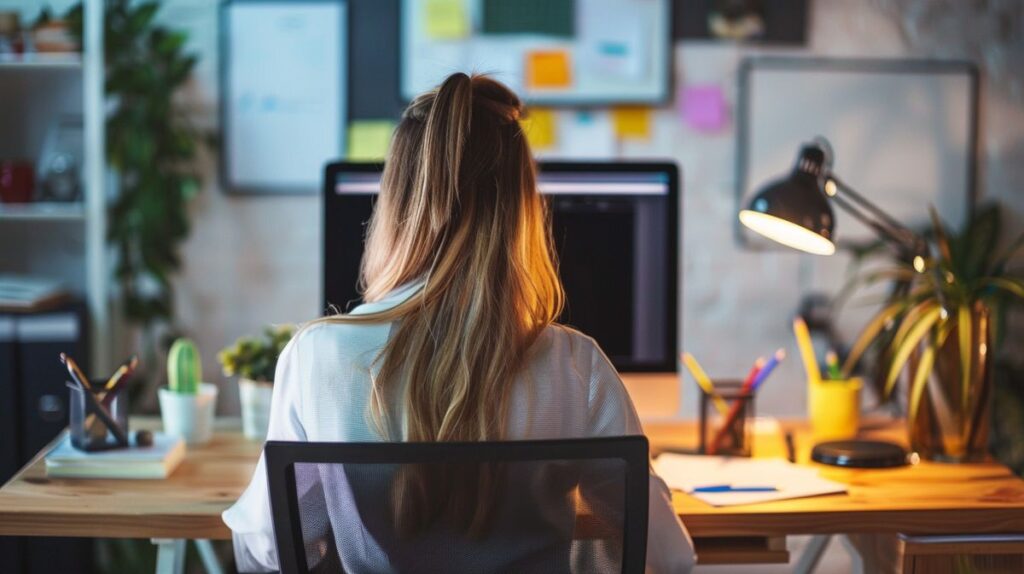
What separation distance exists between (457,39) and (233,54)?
634mm

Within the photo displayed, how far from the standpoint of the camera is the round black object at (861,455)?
190cm

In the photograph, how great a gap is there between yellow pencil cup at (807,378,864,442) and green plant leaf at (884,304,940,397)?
0.25 feet

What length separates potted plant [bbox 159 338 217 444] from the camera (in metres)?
1.97

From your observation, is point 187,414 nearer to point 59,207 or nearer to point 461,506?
point 461,506

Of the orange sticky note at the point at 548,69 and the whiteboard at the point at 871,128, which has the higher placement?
the orange sticky note at the point at 548,69

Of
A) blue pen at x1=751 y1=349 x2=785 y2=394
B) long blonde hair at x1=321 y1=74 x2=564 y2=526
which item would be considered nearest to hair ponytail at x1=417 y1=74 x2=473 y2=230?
long blonde hair at x1=321 y1=74 x2=564 y2=526

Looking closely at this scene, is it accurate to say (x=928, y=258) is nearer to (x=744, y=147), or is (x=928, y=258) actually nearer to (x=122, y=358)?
(x=744, y=147)

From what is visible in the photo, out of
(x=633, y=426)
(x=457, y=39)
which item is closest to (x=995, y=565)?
(x=633, y=426)

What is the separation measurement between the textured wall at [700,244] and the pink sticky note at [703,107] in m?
0.03

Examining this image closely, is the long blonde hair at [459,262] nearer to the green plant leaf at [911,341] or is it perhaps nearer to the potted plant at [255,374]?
the potted plant at [255,374]

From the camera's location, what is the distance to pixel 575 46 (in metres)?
3.36

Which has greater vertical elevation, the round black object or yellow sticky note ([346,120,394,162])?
yellow sticky note ([346,120,394,162])

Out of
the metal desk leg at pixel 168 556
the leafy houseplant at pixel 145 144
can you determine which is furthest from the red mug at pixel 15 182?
the metal desk leg at pixel 168 556

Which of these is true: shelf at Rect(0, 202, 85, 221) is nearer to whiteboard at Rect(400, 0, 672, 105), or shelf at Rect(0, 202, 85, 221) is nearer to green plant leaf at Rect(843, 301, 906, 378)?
whiteboard at Rect(400, 0, 672, 105)
